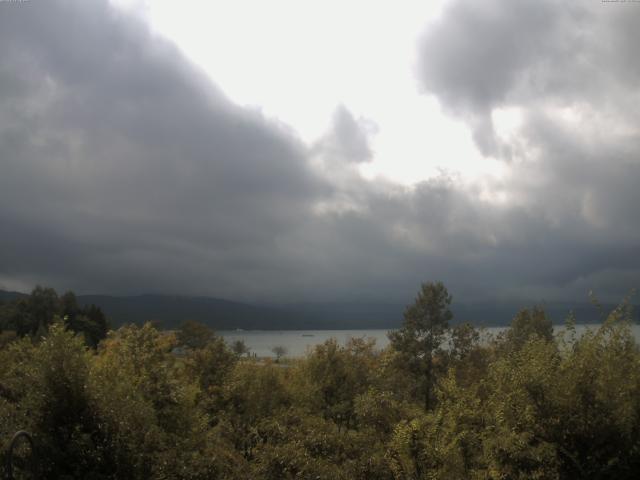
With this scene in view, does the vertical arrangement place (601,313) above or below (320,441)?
above

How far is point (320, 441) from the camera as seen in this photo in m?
23.5

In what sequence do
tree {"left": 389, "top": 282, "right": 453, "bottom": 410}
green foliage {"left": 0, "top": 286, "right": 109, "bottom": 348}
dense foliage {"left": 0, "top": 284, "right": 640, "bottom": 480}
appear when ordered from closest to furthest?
dense foliage {"left": 0, "top": 284, "right": 640, "bottom": 480}
tree {"left": 389, "top": 282, "right": 453, "bottom": 410}
green foliage {"left": 0, "top": 286, "right": 109, "bottom": 348}

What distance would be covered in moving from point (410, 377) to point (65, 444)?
4189 centimetres

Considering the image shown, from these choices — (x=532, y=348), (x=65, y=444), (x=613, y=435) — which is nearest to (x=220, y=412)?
(x=65, y=444)

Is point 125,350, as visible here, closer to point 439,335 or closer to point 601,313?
point 601,313

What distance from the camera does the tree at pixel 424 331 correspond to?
55250 mm

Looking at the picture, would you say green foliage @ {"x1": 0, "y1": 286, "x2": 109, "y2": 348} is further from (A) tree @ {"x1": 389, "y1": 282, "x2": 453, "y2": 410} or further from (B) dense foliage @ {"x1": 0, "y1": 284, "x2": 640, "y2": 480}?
(B) dense foliage @ {"x1": 0, "y1": 284, "x2": 640, "y2": 480}

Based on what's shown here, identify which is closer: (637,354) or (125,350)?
(637,354)

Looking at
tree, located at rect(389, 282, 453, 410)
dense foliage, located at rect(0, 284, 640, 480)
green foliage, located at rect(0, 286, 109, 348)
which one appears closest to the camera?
dense foliage, located at rect(0, 284, 640, 480)

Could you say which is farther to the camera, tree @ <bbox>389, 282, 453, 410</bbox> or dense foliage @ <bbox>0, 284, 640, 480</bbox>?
tree @ <bbox>389, 282, 453, 410</bbox>

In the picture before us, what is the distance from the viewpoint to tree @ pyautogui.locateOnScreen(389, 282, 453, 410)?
55250 millimetres

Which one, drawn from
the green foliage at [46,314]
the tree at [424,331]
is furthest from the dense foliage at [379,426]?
the green foliage at [46,314]

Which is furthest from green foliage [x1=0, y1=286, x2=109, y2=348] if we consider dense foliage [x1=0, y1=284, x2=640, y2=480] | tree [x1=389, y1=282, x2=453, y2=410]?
dense foliage [x1=0, y1=284, x2=640, y2=480]

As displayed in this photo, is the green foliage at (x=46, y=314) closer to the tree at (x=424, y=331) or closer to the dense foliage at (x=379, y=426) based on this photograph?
the tree at (x=424, y=331)
